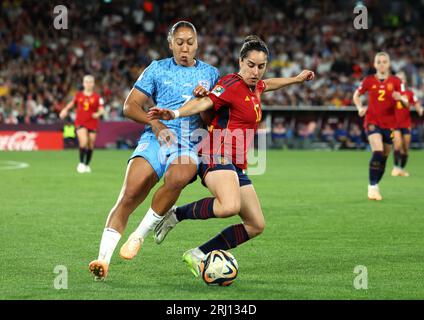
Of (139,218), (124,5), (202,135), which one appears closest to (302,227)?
(139,218)

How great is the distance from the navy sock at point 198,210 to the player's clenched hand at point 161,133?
631 millimetres

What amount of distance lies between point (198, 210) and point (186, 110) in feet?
3.26

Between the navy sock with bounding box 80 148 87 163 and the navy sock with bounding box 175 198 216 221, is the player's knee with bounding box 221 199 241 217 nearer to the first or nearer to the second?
the navy sock with bounding box 175 198 216 221

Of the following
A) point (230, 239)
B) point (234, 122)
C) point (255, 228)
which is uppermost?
point (234, 122)

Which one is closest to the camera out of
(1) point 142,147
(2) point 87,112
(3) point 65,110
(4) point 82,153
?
(1) point 142,147

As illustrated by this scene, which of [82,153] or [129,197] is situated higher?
[129,197]

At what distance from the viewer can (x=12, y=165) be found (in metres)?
23.7

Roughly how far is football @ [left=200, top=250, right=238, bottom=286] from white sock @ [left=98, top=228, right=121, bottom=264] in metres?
0.81

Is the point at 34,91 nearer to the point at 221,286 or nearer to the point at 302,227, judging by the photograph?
the point at 302,227

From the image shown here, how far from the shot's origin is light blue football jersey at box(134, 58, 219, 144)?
8.30 metres

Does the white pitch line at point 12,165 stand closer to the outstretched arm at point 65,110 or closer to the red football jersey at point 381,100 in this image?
the outstretched arm at point 65,110

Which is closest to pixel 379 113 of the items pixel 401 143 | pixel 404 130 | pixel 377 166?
pixel 377 166

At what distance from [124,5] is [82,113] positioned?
17706 millimetres

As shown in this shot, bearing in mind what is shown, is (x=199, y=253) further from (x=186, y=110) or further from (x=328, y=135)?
(x=328, y=135)
